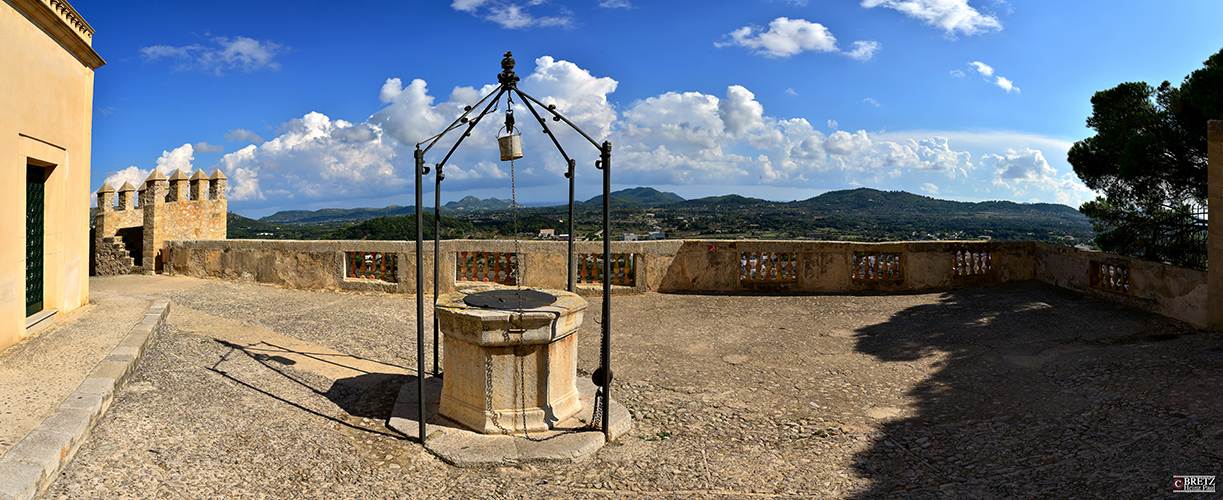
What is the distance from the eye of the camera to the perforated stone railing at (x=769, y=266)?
1102 cm

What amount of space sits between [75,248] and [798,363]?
380 inches

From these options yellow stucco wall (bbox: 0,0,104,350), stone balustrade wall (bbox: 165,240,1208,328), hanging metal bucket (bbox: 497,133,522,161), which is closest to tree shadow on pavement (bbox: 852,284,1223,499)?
stone balustrade wall (bbox: 165,240,1208,328)

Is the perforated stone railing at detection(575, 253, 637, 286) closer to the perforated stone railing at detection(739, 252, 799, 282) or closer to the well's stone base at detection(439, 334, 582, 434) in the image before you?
the perforated stone railing at detection(739, 252, 799, 282)

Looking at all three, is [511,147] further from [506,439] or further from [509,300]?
[506,439]

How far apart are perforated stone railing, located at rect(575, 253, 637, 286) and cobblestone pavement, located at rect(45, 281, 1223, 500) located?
9.24ft

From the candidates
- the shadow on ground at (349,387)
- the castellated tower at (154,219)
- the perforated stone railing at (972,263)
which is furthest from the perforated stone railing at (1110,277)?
the castellated tower at (154,219)

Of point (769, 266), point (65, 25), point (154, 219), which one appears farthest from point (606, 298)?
point (154, 219)

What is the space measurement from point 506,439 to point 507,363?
0.59 meters

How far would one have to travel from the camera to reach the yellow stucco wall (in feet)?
19.6

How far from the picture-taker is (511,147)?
536cm

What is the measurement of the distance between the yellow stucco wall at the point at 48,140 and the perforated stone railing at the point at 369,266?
4.11 metres

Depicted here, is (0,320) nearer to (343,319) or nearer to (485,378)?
(343,319)

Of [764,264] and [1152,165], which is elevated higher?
[1152,165]

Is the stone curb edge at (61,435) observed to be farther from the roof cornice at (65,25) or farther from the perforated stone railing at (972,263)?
the perforated stone railing at (972,263)
